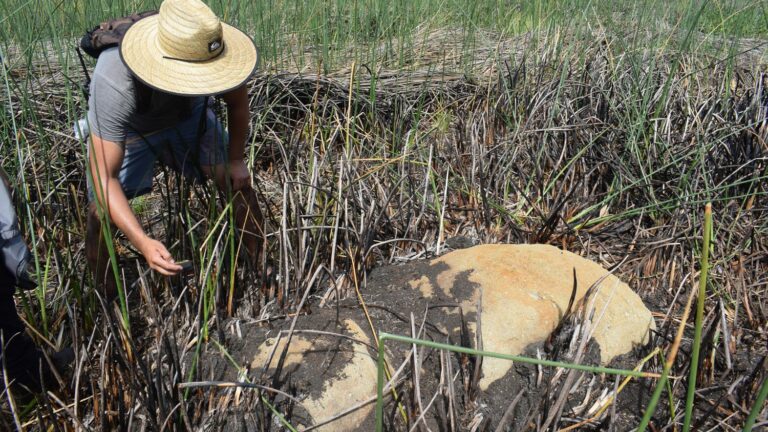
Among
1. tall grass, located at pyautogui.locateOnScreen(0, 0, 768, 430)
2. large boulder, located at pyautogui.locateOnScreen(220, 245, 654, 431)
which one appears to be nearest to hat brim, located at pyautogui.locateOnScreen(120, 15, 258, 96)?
tall grass, located at pyautogui.locateOnScreen(0, 0, 768, 430)

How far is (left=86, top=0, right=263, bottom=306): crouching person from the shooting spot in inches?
58.9

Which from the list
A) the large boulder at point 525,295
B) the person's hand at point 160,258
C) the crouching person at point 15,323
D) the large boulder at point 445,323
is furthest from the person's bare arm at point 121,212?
the large boulder at point 525,295

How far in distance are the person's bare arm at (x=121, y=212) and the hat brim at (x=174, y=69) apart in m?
0.22

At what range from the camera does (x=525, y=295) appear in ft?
5.35

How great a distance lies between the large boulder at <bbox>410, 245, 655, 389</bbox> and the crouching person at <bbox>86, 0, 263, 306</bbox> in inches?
24.6

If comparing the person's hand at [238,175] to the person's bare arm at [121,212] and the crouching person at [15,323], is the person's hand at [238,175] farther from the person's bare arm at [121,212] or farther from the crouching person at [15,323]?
the crouching person at [15,323]

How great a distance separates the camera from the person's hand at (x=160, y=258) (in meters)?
1.45

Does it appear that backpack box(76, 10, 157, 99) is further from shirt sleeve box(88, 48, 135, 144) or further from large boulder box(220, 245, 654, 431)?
large boulder box(220, 245, 654, 431)

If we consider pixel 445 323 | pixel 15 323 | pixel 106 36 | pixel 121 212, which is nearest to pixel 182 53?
pixel 106 36

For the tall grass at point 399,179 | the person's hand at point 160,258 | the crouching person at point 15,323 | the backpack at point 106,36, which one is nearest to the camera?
the crouching person at point 15,323

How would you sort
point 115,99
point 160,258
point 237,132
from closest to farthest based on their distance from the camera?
1. point 160,258
2. point 115,99
3. point 237,132

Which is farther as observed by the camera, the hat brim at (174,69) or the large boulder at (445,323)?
the hat brim at (174,69)

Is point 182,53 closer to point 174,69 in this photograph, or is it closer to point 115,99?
point 174,69

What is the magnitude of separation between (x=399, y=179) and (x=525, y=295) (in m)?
0.65
